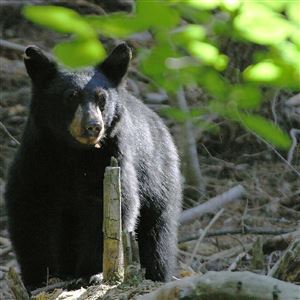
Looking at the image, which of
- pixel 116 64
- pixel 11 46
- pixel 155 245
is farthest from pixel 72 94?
pixel 11 46

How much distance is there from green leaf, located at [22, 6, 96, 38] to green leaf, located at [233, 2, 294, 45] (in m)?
0.44

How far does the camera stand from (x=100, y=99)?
15.5 ft

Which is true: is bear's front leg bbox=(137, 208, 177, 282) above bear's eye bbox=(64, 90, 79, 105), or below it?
below

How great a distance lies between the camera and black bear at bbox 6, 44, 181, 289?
4.67 m

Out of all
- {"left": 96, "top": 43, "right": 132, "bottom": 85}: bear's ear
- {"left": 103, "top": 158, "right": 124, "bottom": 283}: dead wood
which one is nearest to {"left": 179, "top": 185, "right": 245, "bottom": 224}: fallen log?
{"left": 96, "top": 43, "right": 132, "bottom": 85}: bear's ear

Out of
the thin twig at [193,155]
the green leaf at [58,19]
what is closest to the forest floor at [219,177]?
the thin twig at [193,155]

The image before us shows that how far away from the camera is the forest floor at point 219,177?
616 cm

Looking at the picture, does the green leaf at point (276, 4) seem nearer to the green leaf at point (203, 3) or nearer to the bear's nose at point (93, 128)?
the green leaf at point (203, 3)

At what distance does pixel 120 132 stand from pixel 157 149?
79cm

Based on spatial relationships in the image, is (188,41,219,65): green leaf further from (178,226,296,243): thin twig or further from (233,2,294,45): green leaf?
(178,226,296,243): thin twig

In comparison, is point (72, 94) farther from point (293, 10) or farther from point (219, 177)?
point (219, 177)

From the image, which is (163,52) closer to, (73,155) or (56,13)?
(56,13)

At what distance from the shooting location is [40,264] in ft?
15.5

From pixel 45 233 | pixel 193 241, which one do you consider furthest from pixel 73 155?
pixel 193 241
